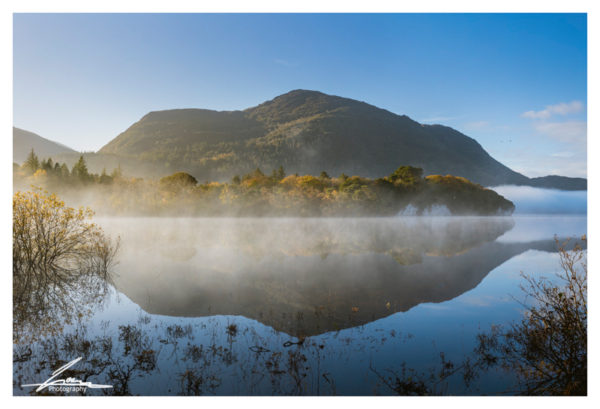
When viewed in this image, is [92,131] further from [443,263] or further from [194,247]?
[443,263]

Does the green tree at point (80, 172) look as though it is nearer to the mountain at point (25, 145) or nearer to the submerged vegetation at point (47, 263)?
the mountain at point (25, 145)

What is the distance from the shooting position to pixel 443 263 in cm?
1514

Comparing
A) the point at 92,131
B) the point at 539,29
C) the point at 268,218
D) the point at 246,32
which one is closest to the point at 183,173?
the point at 268,218

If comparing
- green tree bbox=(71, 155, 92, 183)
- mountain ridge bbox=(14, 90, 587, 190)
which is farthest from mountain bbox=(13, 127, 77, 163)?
mountain ridge bbox=(14, 90, 587, 190)

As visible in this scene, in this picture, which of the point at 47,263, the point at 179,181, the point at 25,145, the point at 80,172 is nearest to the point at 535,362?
the point at 47,263

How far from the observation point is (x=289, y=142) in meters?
53.2

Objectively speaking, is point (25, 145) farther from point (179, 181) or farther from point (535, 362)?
point (179, 181)

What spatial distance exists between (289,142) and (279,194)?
935 cm

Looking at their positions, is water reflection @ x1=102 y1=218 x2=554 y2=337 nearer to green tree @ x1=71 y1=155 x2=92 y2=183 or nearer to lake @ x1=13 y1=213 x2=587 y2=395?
lake @ x1=13 y1=213 x2=587 y2=395

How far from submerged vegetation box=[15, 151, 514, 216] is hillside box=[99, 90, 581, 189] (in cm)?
210

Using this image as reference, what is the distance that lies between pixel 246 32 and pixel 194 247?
15308 millimetres

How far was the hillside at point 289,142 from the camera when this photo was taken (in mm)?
33500

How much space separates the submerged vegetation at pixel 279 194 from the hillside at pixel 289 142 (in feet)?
6.89

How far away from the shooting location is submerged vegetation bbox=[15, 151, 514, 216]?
24.7 m
